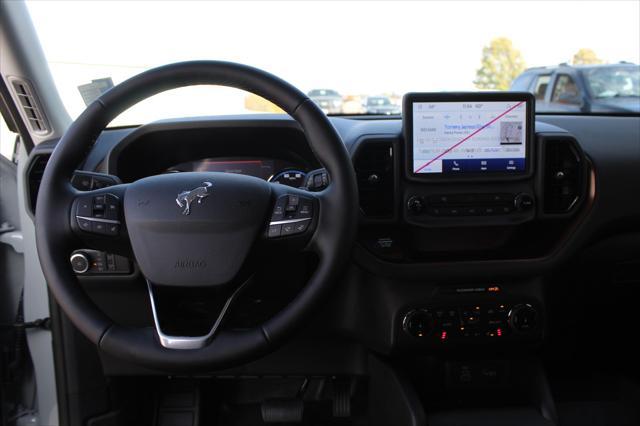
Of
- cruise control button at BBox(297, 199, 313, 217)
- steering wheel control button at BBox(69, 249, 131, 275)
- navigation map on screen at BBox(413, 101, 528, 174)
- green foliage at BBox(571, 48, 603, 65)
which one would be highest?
green foliage at BBox(571, 48, 603, 65)

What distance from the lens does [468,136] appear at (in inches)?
75.4

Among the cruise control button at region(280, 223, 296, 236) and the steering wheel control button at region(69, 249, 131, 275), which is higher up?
the cruise control button at region(280, 223, 296, 236)

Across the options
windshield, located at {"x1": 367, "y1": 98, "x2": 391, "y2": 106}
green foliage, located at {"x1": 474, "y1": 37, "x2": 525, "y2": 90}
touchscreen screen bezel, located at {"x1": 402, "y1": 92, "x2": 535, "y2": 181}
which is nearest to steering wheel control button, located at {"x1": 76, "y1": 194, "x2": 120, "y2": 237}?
touchscreen screen bezel, located at {"x1": 402, "y1": 92, "x2": 535, "y2": 181}

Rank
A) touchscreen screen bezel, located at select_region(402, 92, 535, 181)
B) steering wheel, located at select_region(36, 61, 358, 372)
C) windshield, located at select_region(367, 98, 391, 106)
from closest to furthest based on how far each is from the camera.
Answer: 1. steering wheel, located at select_region(36, 61, 358, 372)
2. touchscreen screen bezel, located at select_region(402, 92, 535, 181)
3. windshield, located at select_region(367, 98, 391, 106)

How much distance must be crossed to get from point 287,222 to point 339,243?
0.45 ft

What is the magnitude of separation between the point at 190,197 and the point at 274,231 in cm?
22

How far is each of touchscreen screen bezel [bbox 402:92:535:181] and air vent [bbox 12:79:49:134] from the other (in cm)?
125

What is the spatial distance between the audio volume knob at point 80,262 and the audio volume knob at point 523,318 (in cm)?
136

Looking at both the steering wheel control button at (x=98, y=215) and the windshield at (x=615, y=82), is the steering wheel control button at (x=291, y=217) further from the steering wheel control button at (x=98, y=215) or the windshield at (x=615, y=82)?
the windshield at (x=615, y=82)

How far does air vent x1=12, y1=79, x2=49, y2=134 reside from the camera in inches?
81.7

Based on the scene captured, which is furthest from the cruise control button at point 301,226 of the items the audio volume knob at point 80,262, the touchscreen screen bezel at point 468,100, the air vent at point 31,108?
the air vent at point 31,108

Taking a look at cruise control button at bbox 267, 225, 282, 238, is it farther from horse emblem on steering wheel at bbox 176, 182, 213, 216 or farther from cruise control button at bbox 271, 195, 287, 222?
horse emblem on steering wheel at bbox 176, 182, 213, 216

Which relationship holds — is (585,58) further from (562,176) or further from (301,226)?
(301,226)

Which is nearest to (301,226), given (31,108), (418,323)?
(418,323)
